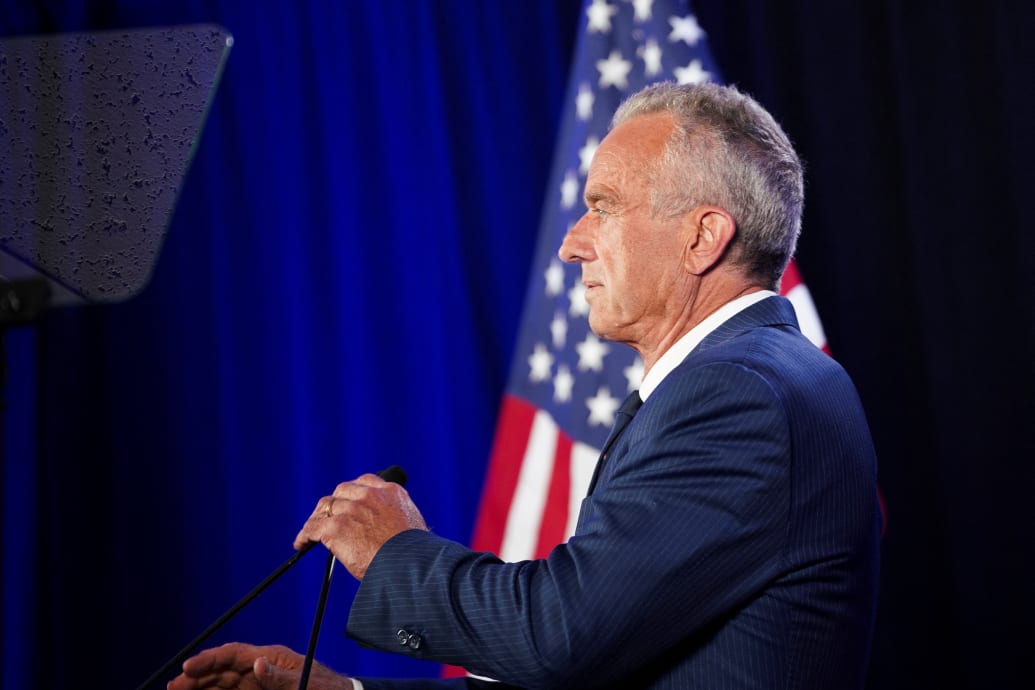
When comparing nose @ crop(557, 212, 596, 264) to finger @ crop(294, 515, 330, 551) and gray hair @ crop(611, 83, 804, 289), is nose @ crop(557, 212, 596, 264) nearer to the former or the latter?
gray hair @ crop(611, 83, 804, 289)

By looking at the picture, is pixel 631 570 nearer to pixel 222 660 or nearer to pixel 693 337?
pixel 693 337

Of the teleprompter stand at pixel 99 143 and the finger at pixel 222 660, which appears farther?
the finger at pixel 222 660

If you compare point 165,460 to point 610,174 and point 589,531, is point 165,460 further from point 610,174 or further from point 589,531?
point 589,531

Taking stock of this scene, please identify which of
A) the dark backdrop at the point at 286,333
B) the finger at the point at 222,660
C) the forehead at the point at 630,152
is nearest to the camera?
the finger at the point at 222,660

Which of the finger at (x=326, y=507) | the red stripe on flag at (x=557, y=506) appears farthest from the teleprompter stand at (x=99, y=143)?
the red stripe on flag at (x=557, y=506)

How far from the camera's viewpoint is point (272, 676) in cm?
156

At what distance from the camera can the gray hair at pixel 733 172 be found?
1.60m

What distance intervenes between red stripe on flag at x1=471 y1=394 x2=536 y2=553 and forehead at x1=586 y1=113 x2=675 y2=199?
57.4 inches

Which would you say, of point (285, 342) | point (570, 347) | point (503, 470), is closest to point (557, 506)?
point (503, 470)

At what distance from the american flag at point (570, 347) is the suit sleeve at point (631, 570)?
5.51 feet

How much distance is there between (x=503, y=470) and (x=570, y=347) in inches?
16.0

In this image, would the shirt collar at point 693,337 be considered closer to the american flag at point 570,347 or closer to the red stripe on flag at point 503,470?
the american flag at point 570,347

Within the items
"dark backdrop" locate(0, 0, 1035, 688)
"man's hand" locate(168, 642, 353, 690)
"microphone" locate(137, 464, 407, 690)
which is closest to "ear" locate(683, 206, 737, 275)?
"microphone" locate(137, 464, 407, 690)

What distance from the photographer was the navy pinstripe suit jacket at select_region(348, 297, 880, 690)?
1.18 meters
